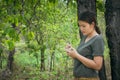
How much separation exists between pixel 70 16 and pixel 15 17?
915cm

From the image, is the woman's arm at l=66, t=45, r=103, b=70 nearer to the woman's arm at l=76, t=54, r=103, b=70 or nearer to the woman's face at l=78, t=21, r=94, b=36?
the woman's arm at l=76, t=54, r=103, b=70

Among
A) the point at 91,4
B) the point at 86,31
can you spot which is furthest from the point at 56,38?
the point at 86,31

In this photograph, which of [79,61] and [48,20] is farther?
[48,20]

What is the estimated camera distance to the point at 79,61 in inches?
131

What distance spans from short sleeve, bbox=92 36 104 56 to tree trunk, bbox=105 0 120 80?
162cm

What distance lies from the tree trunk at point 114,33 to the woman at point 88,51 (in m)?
1.50

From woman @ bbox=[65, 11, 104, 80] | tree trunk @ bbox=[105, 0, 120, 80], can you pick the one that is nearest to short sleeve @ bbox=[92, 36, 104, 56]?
woman @ bbox=[65, 11, 104, 80]

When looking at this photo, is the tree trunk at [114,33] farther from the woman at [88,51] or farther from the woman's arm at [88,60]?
the woman's arm at [88,60]

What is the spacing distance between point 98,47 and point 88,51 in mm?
128

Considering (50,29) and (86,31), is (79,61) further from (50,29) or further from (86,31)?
(50,29)

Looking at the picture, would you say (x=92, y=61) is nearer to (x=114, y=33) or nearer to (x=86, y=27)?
(x=86, y=27)

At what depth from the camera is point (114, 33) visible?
4867mm

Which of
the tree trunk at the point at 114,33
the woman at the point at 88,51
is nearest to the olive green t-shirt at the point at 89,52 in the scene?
the woman at the point at 88,51

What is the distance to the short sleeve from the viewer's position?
3.22 metres
